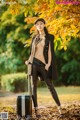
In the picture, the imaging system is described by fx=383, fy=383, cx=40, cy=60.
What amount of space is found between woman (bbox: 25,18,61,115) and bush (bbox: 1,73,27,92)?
0.32ft

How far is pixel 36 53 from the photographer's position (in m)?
3.12

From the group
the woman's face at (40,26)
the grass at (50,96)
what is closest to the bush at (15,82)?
the grass at (50,96)

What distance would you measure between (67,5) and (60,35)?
0.82 feet

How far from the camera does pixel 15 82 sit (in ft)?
10.6

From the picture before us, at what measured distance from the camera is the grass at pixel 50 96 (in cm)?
314

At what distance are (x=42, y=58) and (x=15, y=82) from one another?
1.07ft

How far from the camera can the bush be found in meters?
3.18

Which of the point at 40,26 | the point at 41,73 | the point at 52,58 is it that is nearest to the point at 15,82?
the point at 41,73

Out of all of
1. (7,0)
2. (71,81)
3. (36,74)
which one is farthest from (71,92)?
(7,0)

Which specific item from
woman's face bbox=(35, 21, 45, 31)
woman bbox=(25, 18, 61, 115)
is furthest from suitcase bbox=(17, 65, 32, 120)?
woman's face bbox=(35, 21, 45, 31)

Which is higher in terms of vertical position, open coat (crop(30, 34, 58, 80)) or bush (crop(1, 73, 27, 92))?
open coat (crop(30, 34, 58, 80))

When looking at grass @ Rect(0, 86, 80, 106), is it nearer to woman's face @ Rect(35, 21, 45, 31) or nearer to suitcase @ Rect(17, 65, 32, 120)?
suitcase @ Rect(17, 65, 32, 120)

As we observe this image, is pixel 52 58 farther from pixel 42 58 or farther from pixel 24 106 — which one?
pixel 24 106

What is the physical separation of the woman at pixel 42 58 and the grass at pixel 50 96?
4cm
